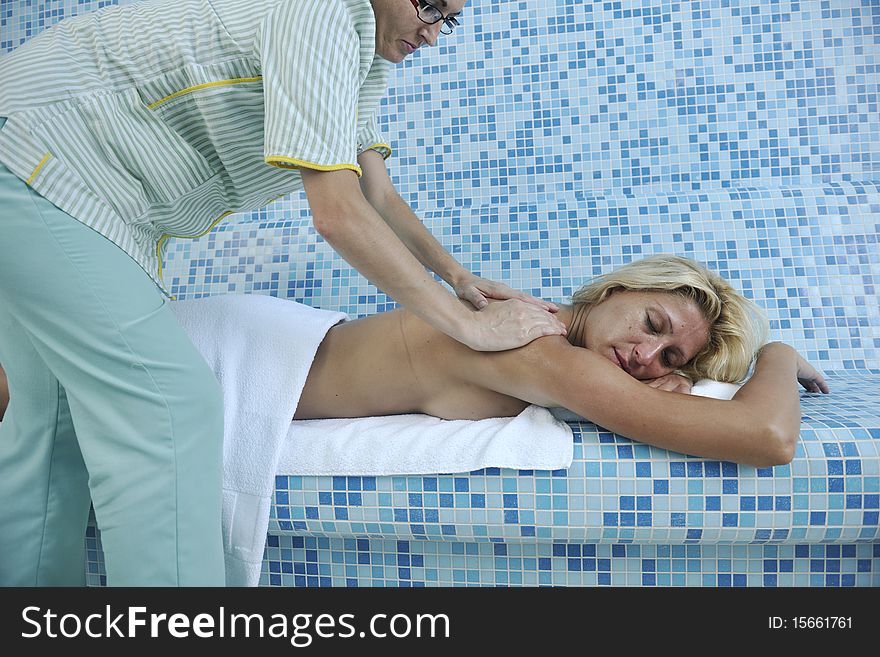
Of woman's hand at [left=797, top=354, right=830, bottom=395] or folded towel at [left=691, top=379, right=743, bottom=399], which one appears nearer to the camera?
folded towel at [left=691, top=379, right=743, bottom=399]

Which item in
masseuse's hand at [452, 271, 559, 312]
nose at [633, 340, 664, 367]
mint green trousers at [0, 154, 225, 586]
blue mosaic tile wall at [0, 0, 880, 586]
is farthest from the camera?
blue mosaic tile wall at [0, 0, 880, 586]

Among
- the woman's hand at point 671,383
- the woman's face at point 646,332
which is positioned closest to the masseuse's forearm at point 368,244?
the woman's face at point 646,332

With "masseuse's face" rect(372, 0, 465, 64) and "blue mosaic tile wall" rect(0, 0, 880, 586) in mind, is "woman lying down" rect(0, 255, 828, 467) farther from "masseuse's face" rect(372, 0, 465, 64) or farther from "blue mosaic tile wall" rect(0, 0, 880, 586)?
"blue mosaic tile wall" rect(0, 0, 880, 586)

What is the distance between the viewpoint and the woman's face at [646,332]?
Answer: 138cm

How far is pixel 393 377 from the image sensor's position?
1479 millimetres

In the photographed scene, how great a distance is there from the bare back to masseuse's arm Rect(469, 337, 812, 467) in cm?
13

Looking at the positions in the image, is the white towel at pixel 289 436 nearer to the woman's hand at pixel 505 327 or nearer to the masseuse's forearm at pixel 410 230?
the woman's hand at pixel 505 327

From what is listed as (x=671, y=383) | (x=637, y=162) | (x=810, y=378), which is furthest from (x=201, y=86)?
(x=637, y=162)

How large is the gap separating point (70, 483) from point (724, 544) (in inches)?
44.7

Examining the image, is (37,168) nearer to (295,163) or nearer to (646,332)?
(295,163)

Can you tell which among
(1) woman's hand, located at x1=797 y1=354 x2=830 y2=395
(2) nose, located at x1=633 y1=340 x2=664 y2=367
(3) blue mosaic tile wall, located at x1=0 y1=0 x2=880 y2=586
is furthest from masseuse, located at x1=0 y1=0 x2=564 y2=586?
(3) blue mosaic tile wall, located at x1=0 y1=0 x2=880 y2=586

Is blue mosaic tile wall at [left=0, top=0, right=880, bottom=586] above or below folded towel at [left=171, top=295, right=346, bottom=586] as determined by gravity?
above

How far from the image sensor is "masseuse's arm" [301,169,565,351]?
1.07m

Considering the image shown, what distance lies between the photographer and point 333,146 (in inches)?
41.4
